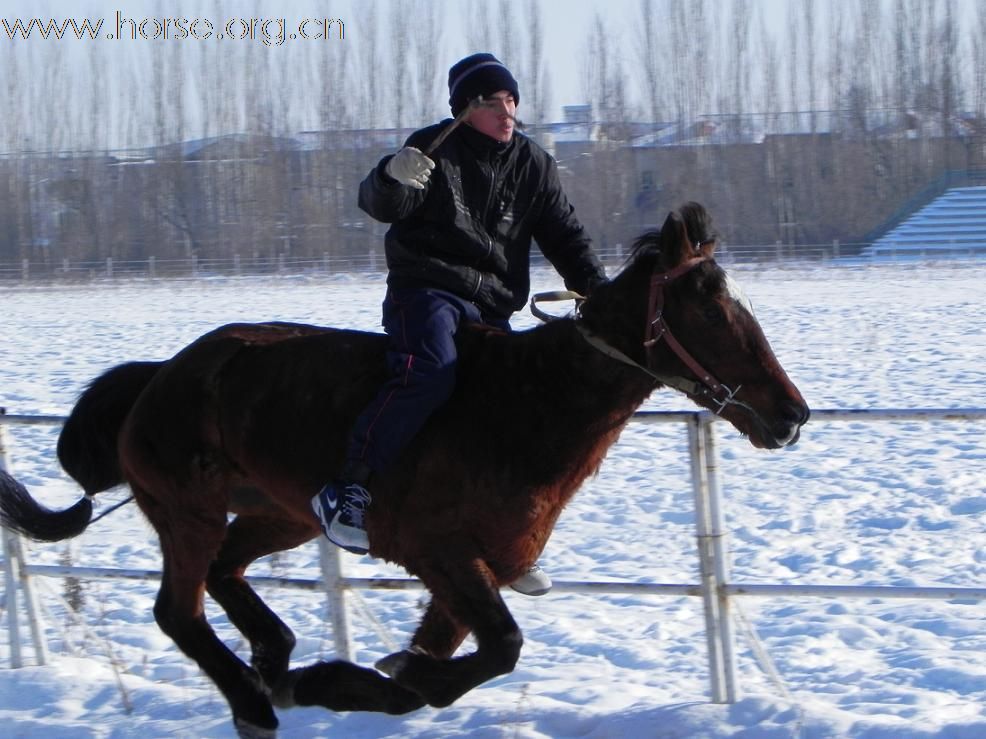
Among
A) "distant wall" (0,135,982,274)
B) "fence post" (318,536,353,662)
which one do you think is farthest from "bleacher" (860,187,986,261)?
"fence post" (318,536,353,662)

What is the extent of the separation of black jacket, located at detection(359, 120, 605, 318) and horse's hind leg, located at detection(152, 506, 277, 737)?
47.1 inches

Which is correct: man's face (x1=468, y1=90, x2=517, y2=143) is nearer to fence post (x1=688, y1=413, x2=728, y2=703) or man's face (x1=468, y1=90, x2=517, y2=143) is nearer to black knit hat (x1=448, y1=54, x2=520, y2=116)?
black knit hat (x1=448, y1=54, x2=520, y2=116)

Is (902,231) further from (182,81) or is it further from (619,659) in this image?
(619,659)

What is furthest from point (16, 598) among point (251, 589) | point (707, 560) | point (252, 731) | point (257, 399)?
point (707, 560)

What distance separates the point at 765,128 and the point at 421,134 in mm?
43605

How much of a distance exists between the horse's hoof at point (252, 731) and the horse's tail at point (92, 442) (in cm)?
112

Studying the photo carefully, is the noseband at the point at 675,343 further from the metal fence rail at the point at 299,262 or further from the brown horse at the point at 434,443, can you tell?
the metal fence rail at the point at 299,262

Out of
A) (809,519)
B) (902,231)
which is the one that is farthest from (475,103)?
(902,231)

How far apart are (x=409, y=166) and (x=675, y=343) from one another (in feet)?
3.15

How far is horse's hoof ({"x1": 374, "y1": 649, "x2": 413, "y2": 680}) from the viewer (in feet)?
13.4

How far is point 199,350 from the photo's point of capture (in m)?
4.66

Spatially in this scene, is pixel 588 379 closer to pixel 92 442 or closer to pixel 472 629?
pixel 472 629

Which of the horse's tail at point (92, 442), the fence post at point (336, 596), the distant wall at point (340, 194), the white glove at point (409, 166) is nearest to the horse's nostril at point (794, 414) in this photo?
the white glove at point (409, 166)

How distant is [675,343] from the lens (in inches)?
148
